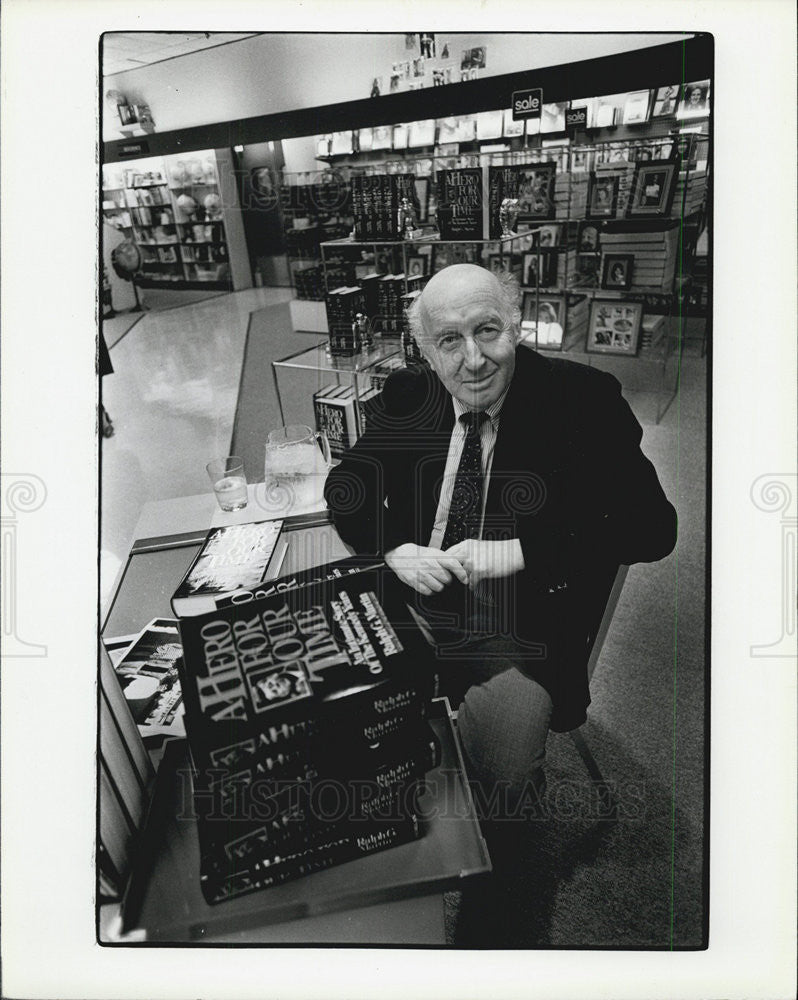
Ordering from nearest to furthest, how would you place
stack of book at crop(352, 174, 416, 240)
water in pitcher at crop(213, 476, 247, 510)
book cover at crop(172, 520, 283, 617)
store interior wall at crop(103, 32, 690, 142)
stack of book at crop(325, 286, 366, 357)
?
1. store interior wall at crop(103, 32, 690, 142)
2. book cover at crop(172, 520, 283, 617)
3. water in pitcher at crop(213, 476, 247, 510)
4. stack of book at crop(352, 174, 416, 240)
5. stack of book at crop(325, 286, 366, 357)

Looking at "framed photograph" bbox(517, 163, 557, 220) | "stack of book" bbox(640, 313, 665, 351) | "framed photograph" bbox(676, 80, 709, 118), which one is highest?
"framed photograph" bbox(517, 163, 557, 220)

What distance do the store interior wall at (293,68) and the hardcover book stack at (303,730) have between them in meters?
0.93

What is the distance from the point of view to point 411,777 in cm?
87

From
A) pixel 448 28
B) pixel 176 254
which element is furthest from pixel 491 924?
pixel 176 254

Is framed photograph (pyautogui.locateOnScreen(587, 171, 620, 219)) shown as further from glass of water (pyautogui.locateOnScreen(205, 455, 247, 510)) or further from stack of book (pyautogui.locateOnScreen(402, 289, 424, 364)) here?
glass of water (pyautogui.locateOnScreen(205, 455, 247, 510))

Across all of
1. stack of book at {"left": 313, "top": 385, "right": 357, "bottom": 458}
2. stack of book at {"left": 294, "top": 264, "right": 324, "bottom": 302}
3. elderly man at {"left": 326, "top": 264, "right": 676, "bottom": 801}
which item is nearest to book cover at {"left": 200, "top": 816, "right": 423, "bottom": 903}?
elderly man at {"left": 326, "top": 264, "right": 676, "bottom": 801}

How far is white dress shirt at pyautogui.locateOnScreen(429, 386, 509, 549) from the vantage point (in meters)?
1.40

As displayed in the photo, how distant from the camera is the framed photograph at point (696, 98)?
36.2 inches

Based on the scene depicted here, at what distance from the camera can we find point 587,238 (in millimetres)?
3977

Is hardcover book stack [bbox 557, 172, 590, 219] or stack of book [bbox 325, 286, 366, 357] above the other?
hardcover book stack [bbox 557, 172, 590, 219]

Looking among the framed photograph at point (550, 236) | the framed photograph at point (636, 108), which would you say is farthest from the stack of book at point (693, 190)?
the framed photograph at point (636, 108)

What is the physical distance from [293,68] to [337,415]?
1.75 metres

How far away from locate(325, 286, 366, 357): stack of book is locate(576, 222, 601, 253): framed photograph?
1814mm

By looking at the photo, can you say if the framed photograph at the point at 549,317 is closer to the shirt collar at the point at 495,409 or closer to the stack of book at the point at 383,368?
the stack of book at the point at 383,368
